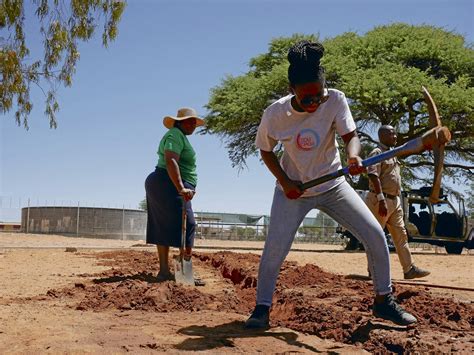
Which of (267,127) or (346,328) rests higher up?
(267,127)

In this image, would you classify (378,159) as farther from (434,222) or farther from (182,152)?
(434,222)

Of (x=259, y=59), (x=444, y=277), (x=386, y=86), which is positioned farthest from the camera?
(x=259, y=59)

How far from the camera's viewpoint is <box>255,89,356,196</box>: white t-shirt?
4.16 m

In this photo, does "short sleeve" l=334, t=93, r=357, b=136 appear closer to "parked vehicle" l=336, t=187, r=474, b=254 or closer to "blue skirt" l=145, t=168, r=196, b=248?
"blue skirt" l=145, t=168, r=196, b=248

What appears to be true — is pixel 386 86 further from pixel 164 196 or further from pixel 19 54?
pixel 164 196

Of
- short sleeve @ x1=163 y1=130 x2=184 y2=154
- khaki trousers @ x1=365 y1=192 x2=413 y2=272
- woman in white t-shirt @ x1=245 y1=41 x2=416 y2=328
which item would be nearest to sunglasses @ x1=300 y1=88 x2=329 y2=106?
woman in white t-shirt @ x1=245 y1=41 x2=416 y2=328

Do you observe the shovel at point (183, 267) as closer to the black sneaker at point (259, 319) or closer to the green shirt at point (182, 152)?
the green shirt at point (182, 152)

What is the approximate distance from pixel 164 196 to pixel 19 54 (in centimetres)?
978

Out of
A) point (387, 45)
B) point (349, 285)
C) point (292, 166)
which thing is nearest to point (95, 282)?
point (349, 285)

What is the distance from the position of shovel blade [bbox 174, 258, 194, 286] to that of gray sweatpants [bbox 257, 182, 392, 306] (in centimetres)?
246

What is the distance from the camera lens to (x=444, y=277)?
358 inches

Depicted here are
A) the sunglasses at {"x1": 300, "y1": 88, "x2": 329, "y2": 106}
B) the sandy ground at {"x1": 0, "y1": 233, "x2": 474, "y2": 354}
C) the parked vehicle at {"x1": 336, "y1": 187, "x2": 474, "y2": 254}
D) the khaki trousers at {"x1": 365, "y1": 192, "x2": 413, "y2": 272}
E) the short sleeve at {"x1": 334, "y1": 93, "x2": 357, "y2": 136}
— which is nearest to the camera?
the sandy ground at {"x1": 0, "y1": 233, "x2": 474, "y2": 354}

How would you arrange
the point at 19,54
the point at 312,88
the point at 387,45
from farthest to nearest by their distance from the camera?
the point at 387,45, the point at 19,54, the point at 312,88

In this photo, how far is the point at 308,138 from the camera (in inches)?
163
